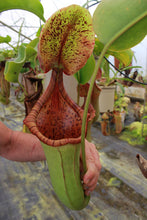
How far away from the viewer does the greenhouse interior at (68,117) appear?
9.0 inches

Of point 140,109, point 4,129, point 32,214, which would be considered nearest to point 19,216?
point 32,214

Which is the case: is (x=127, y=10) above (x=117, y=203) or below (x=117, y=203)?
above

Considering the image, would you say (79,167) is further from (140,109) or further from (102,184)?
(140,109)

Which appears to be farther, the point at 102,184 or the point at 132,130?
the point at 132,130

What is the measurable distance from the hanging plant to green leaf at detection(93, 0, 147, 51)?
35mm

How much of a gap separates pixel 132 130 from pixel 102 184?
1451mm

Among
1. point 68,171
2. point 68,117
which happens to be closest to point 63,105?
point 68,117

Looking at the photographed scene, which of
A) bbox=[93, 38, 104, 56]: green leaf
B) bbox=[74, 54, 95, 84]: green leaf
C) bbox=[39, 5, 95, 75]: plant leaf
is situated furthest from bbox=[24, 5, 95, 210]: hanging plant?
bbox=[93, 38, 104, 56]: green leaf

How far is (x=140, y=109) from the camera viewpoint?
2.61 metres

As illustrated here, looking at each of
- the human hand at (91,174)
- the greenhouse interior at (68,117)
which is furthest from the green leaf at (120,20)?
the human hand at (91,174)

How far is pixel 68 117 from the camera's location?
1.27 feet

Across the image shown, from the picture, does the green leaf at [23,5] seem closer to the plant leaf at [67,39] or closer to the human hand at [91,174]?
the plant leaf at [67,39]

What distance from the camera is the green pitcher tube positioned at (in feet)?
1.06

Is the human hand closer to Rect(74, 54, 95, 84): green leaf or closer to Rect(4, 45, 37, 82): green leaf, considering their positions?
Rect(74, 54, 95, 84): green leaf
